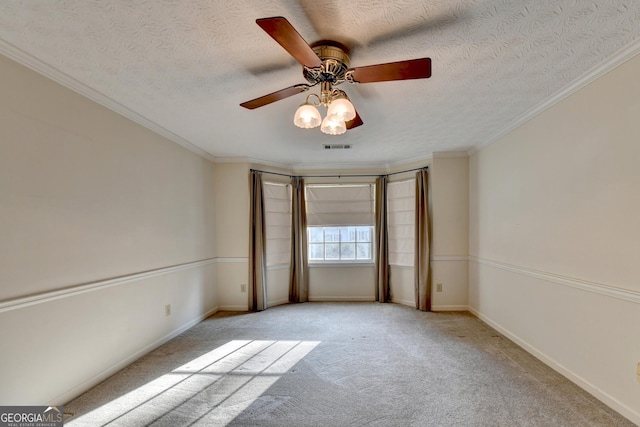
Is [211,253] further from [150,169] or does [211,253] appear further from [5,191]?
[5,191]

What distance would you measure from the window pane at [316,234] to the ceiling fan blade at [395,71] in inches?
135

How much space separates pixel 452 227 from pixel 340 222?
1787 mm

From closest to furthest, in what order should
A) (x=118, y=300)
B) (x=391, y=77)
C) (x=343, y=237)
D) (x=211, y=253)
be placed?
(x=391, y=77), (x=118, y=300), (x=211, y=253), (x=343, y=237)

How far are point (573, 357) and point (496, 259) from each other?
1.30 meters

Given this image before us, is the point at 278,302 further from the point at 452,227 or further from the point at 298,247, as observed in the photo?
the point at 452,227

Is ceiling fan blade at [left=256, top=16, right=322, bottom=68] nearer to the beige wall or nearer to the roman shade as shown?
the beige wall

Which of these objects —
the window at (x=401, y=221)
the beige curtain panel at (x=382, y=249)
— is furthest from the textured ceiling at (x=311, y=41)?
the beige curtain panel at (x=382, y=249)

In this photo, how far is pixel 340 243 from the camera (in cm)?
489

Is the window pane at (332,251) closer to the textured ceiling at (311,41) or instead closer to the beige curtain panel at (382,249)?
the beige curtain panel at (382,249)

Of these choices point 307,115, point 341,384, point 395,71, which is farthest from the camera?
point 341,384

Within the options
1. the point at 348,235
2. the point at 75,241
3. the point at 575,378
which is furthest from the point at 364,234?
the point at 75,241

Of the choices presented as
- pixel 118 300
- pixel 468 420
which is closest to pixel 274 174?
pixel 118 300

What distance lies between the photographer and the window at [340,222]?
4805 mm

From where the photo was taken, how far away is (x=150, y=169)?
2.94 m
